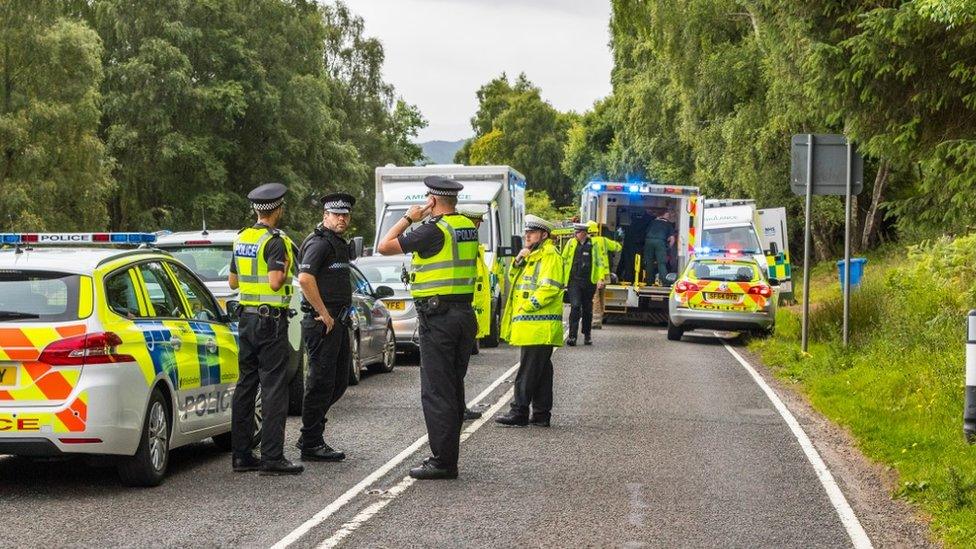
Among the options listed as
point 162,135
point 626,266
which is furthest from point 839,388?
point 162,135

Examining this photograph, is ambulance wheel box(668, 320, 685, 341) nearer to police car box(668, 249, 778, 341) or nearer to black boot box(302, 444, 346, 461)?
police car box(668, 249, 778, 341)

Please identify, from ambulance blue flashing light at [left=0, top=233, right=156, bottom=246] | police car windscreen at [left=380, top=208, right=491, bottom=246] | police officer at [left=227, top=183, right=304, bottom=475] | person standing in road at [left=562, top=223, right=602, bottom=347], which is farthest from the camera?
police car windscreen at [left=380, top=208, right=491, bottom=246]

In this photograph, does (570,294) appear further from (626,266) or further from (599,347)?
(626,266)

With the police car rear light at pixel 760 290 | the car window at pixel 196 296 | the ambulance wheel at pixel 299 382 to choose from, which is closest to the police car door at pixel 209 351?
the car window at pixel 196 296

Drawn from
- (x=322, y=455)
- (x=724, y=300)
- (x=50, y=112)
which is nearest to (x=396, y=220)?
(x=724, y=300)

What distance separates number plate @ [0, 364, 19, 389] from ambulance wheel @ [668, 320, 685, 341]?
1735cm

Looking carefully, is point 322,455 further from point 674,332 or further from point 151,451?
point 674,332

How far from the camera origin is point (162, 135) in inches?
2185

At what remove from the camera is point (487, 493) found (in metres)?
9.10

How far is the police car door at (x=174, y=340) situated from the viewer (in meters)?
9.17

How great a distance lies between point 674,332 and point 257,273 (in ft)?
52.3

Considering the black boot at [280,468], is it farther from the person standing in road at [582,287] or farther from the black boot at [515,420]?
the person standing in road at [582,287]

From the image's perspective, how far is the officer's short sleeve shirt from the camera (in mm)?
9602

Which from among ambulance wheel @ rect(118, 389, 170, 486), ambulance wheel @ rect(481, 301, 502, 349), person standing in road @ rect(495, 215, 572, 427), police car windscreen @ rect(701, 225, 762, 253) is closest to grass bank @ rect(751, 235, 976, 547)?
person standing in road @ rect(495, 215, 572, 427)
